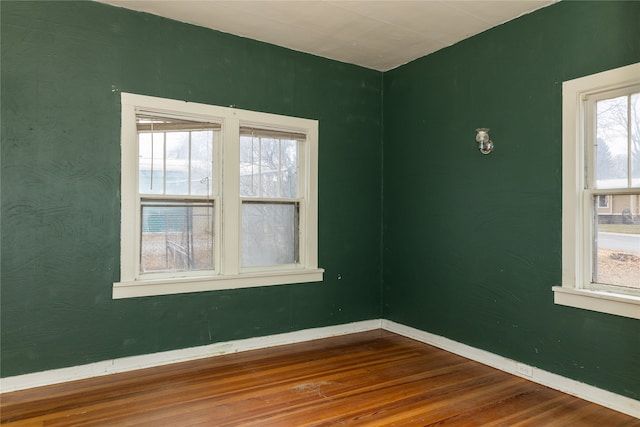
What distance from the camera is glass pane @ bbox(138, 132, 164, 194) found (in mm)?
3545

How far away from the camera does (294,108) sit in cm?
426

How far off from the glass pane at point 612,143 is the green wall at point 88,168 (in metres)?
2.60

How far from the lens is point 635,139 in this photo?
9.43 feet

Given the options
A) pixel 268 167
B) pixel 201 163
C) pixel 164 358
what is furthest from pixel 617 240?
pixel 164 358

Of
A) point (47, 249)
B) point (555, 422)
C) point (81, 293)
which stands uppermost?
point (47, 249)

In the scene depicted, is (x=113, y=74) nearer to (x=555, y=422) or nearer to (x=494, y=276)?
(x=494, y=276)

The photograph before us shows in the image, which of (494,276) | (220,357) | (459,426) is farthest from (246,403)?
(494,276)

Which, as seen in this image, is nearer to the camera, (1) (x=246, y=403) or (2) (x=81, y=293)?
(1) (x=246, y=403)

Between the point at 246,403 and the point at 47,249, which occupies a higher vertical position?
the point at 47,249

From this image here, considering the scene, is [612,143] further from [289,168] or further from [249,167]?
[249,167]

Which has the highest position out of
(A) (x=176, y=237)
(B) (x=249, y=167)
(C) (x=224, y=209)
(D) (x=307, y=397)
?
(B) (x=249, y=167)

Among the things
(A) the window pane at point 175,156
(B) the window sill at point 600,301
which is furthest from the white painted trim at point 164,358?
(B) the window sill at point 600,301

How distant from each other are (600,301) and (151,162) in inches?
138

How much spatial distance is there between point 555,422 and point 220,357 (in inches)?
101
